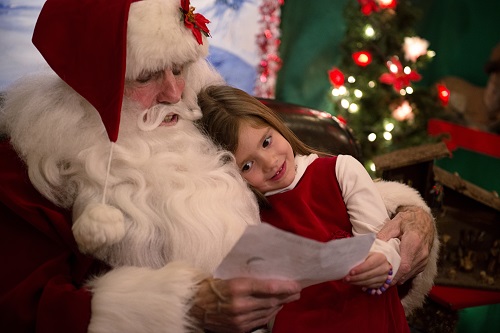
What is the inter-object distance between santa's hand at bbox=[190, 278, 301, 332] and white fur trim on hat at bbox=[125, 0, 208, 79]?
63 centimetres

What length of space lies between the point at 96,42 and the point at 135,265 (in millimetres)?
599

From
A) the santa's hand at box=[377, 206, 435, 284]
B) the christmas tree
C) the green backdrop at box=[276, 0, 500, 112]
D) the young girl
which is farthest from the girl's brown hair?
the green backdrop at box=[276, 0, 500, 112]

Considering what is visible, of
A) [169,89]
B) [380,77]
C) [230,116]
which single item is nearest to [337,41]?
[380,77]

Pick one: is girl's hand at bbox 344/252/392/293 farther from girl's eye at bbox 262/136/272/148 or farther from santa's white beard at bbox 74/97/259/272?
girl's eye at bbox 262/136/272/148

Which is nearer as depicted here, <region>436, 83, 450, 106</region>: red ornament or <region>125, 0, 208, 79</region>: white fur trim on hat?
<region>125, 0, 208, 79</region>: white fur trim on hat

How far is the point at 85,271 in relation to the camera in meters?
1.56

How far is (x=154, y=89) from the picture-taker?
65.6 inches

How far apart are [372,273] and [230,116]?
653mm

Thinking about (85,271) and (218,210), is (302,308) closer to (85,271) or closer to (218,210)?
(218,210)

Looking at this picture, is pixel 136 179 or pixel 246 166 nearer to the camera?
pixel 136 179

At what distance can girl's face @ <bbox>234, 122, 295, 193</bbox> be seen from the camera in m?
1.74

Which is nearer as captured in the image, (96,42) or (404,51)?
(96,42)

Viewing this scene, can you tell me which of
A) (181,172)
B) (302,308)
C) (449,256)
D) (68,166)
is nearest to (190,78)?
(181,172)

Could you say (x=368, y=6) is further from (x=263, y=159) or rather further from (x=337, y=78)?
(x=263, y=159)
